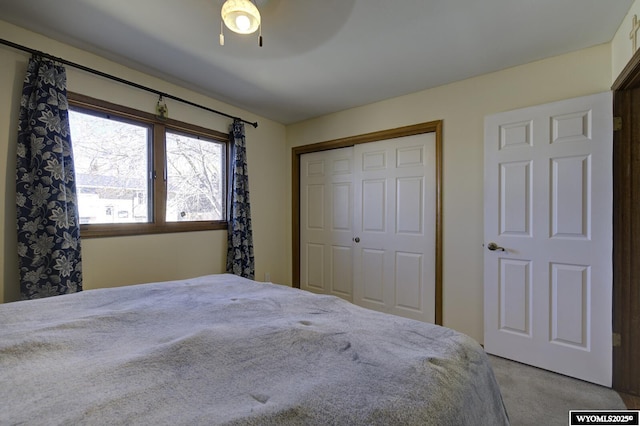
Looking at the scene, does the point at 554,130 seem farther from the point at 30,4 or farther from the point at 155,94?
the point at 30,4

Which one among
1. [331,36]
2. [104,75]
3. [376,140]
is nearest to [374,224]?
[376,140]

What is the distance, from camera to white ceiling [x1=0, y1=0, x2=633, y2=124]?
5.50ft

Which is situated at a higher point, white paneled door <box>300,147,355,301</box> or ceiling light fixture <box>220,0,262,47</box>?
ceiling light fixture <box>220,0,262,47</box>

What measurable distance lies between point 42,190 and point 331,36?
2.16 metres

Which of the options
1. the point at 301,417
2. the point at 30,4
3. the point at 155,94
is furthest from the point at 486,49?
the point at 30,4

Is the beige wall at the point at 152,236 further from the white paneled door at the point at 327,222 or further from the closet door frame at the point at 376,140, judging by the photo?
the white paneled door at the point at 327,222

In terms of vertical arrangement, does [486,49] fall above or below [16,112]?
above

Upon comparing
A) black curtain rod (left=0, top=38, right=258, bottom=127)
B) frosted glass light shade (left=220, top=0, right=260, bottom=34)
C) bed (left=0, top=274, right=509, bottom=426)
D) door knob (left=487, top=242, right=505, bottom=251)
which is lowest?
bed (left=0, top=274, right=509, bottom=426)

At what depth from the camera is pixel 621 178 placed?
1.89 meters

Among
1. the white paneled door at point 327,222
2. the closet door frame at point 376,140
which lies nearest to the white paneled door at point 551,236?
the closet door frame at point 376,140

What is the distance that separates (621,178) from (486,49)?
4.14 feet

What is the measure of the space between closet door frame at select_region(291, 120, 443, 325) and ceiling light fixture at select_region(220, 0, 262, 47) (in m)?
1.87

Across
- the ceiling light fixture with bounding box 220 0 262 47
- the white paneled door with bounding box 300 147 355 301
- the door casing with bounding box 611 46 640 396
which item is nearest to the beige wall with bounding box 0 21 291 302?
the white paneled door with bounding box 300 147 355 301

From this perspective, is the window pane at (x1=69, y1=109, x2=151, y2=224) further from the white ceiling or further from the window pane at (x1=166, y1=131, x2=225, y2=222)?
the white ceiling
